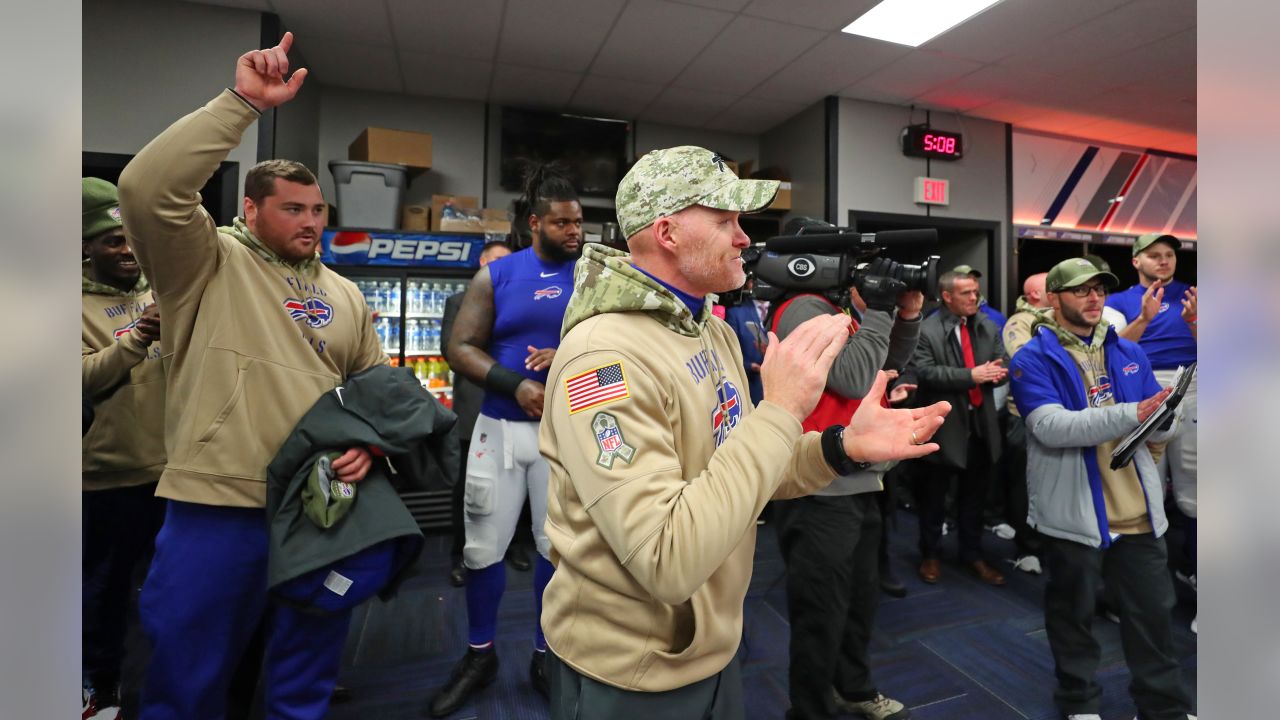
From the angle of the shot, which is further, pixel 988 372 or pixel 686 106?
pixel 686 106

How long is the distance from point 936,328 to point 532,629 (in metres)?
2.39

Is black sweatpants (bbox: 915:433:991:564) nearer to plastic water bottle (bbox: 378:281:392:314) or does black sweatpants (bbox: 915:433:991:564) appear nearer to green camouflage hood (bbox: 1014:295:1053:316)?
green camouflage hood (bbox: 1014:295:1053:316)

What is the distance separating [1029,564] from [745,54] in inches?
136

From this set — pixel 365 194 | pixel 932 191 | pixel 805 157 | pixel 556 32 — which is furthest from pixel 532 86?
pixel 932 191

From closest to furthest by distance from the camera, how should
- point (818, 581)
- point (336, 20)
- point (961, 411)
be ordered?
point (818, 581)
point (961, 411)
point (336, 20)

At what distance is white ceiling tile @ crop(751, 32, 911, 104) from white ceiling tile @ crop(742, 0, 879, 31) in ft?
0.74

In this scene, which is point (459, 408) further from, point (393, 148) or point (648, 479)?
point (648, 479)

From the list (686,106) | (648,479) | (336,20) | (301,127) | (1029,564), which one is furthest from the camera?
(686,106)

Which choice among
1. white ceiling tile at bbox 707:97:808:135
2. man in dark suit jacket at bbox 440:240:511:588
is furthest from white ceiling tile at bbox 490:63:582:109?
man in dark suit jacket at bbox 440:240:511:588

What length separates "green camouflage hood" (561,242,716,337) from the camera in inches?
41.1

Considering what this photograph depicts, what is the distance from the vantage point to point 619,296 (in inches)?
41.3

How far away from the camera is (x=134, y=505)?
2.07 meters
